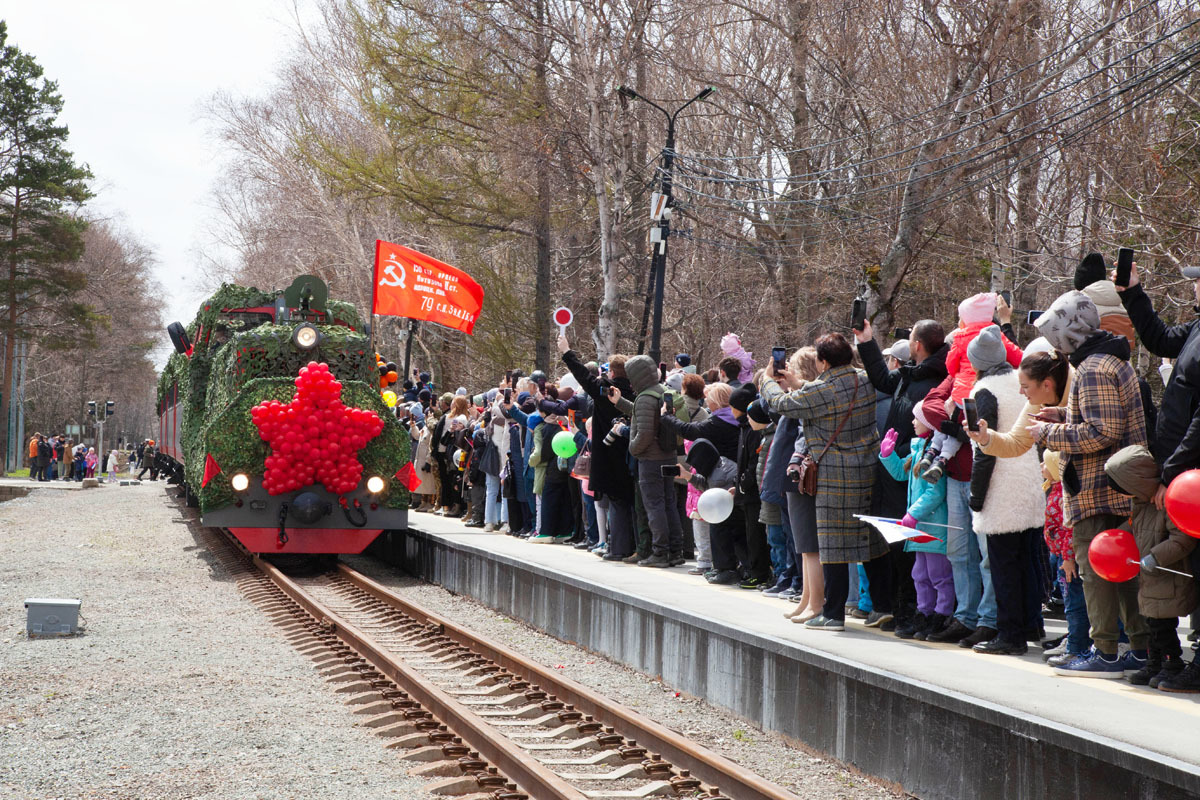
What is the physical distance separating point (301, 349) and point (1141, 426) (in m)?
10.5

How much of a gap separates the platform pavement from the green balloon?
2.55 m

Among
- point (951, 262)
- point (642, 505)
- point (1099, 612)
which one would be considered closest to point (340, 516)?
point (642, 505)

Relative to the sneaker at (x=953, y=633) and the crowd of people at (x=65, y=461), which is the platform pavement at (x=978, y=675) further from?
the crowd of people at (x=65, y=461)

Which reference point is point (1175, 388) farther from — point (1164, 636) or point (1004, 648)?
point (1004, 648)

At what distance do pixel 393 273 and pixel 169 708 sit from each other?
1268 cm

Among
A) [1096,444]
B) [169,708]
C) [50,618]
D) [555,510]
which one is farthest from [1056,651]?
[555,510]

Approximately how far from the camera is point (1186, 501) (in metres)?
5.16

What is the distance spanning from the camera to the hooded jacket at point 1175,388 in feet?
18.1

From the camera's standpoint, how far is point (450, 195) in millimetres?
26672

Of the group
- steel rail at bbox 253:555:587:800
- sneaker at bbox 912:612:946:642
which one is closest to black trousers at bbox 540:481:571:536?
steel rail at bbox 253:555:587:800

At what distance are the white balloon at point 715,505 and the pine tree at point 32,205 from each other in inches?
1868

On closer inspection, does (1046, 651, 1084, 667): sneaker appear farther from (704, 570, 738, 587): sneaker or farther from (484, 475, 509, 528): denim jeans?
(484, 475, 509, 528): denim jeans

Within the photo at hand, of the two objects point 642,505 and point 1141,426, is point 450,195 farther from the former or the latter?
point 1141,426

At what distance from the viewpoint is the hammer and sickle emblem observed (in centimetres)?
1917
